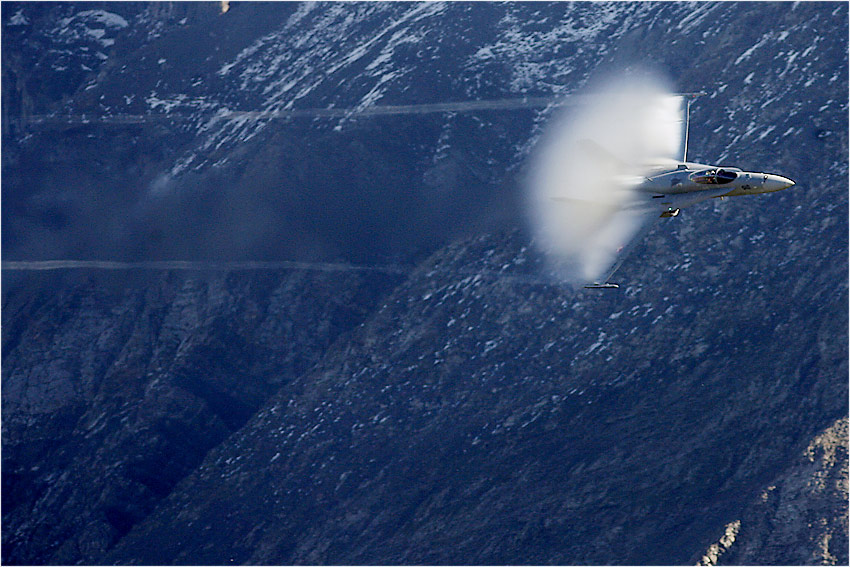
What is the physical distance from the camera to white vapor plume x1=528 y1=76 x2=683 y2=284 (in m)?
70.6

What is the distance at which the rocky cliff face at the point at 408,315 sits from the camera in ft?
282

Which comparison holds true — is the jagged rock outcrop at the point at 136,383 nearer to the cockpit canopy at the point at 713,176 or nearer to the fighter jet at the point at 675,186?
the fighter jet at the point at 675,186

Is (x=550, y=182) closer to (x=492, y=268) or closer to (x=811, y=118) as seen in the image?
(x=492, y=268)

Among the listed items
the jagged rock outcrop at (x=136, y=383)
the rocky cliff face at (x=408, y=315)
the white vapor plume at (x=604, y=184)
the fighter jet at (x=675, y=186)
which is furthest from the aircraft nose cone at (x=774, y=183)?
the jagged rock outcrop at (x=136, y=383)

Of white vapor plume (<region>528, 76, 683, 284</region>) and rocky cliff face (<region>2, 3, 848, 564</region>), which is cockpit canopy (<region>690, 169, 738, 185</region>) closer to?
white vapor plume (<region>528, 76, 683, 284</region>)

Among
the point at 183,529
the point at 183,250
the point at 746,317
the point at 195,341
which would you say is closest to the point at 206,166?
the point at 183,250

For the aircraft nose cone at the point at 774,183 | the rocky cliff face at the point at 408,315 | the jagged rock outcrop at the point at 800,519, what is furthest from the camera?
the rocky cliff face at the point at 408,315

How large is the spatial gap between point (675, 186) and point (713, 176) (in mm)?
2199

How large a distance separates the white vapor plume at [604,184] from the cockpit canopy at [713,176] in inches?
127

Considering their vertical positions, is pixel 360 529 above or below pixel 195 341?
below

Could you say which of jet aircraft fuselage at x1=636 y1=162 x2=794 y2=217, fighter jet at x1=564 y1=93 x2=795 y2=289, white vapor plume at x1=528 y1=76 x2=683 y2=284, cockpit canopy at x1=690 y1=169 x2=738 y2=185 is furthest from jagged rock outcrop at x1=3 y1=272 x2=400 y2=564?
cockpit canopy at x1=690 y1=169 x2=738 y2=185

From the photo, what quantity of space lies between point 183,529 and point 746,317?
165ft

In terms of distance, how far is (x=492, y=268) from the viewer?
335 feet

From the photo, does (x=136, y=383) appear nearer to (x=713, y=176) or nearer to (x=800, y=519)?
(x=800, y=519)
